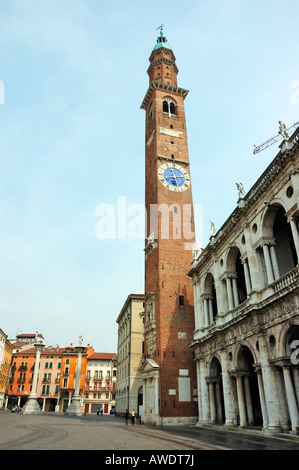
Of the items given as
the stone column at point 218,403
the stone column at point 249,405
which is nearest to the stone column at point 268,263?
the stone column at point 249,405

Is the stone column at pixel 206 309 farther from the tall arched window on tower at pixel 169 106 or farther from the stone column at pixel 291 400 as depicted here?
the tall arched window on tower at pixel 169 106

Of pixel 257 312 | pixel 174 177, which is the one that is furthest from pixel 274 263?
pixel 174 177

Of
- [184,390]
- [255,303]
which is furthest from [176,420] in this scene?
[255,303]

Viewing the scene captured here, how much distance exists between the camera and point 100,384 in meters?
86.8

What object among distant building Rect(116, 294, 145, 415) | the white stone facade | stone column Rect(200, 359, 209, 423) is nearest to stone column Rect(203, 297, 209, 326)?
the white stone facade

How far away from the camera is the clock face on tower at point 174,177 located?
4441 centimetres

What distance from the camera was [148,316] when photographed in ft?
130

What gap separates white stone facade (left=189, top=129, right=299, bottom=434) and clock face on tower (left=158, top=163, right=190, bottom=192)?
50.6 ft

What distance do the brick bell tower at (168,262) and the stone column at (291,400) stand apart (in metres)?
18.3

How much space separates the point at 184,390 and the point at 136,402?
16686mm

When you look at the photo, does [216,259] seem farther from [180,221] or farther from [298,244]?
[180,221]

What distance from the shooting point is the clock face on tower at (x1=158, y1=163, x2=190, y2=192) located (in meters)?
44.4

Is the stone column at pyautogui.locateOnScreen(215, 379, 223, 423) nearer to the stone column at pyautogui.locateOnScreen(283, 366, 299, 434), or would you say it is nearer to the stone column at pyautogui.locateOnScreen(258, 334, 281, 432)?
the stone column at pyautogui.locateOnScreen(258, 334, 281, 432)

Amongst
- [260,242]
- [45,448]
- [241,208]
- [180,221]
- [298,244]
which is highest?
[180,221]
